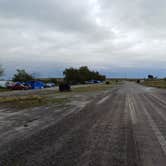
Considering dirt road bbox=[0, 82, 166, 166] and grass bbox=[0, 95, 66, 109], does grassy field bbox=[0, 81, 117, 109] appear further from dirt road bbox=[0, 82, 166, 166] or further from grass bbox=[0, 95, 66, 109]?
dirt road bbox=[0, 82, 166, 166]

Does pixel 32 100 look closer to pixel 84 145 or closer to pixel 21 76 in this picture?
pixel 84 145

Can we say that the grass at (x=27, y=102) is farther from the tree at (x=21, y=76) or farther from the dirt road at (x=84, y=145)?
the tree at (x=21, y=76)

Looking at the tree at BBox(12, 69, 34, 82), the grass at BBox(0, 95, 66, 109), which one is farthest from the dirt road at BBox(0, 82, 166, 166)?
the tree at BBox(12, 69, 34, 82)

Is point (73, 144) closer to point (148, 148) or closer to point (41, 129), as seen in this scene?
point (148, 148)

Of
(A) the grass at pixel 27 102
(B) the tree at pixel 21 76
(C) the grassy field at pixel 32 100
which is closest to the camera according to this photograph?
(A) the grass at pixel 27 102

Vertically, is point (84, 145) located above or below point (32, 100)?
above

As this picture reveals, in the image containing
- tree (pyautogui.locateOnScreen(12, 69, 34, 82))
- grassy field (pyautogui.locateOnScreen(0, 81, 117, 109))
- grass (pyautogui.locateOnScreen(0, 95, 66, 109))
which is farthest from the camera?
tree (pyautogui.locateOnScreen(12, 69, 34, 82))

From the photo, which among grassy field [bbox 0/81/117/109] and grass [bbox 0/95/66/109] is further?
grassy field [bbox 0/81/117/109]

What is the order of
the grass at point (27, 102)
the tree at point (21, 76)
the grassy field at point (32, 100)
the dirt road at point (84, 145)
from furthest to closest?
the tree at point (21, 76) → the grassy field at point (32, 100) → the grass at point (27, 102) → the dirt road at point (84, 145)

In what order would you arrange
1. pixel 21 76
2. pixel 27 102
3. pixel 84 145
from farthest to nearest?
1. pixel 21 76
2. pixel 27 102
3. pixel 84 145

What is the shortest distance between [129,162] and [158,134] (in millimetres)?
3388

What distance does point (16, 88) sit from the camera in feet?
192

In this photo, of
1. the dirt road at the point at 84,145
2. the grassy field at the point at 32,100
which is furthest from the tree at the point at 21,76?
the dirt road at the point at 84,145

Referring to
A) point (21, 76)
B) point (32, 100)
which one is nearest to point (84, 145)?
point (32, 100)
